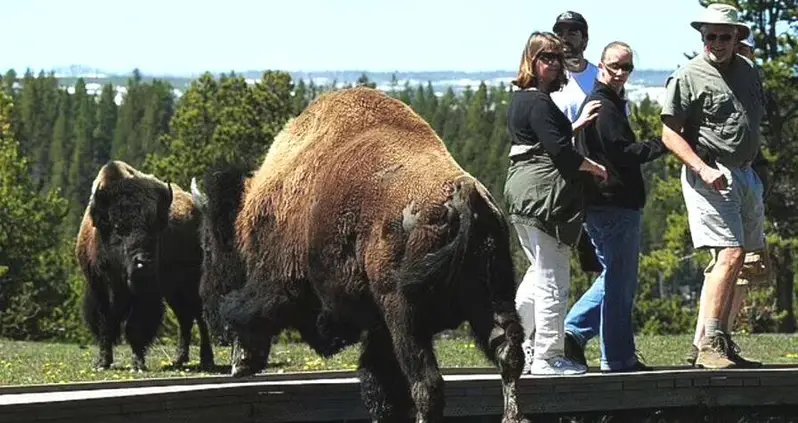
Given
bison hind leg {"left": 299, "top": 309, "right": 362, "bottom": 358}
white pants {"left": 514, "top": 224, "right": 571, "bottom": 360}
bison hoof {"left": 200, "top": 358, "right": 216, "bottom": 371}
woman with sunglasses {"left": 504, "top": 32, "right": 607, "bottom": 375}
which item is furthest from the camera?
bison hoof {"left": 200, "top": 358, "right": 216, "bottom": 371}

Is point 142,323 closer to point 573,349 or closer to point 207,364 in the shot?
point 207,364

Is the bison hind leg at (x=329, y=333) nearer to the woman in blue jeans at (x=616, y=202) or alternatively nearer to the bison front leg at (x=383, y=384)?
the bison front leg at (x=383, y=384)

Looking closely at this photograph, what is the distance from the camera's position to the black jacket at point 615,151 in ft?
33.0

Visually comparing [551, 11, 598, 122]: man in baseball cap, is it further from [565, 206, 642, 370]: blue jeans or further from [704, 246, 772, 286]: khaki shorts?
[704, 246, 772, 286]: khaki shorts

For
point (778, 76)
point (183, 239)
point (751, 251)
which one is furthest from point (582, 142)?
point (778, 76)

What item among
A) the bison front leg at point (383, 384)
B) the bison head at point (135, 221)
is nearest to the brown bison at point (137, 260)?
the bison head at point (135, 221)

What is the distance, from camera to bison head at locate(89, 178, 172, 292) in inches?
561

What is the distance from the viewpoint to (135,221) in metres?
14.2

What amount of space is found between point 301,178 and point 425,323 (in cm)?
133

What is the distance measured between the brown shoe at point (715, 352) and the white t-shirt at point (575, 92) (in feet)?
5.58

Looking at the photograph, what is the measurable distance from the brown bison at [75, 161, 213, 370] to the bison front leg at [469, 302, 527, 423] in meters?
6.58

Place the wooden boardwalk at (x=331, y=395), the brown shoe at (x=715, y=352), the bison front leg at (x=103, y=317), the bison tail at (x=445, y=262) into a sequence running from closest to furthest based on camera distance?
the bison tail at (x=445, y=262)
the wooden boardwalk at (x=331, y=395)
the brown shoe at (x=715, y=352)
the bison front leg at (x=103, y=317)

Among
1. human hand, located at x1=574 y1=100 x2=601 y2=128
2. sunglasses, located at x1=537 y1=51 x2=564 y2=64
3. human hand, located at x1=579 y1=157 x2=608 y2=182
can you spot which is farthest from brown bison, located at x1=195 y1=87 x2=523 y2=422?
human hand, located at x1=574 y1=100 x2=601 y2=128

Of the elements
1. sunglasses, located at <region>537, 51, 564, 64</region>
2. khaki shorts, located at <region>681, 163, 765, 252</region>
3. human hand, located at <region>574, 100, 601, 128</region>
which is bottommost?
khaki shorts, located at <region>681, 163, 765, 252</region>
